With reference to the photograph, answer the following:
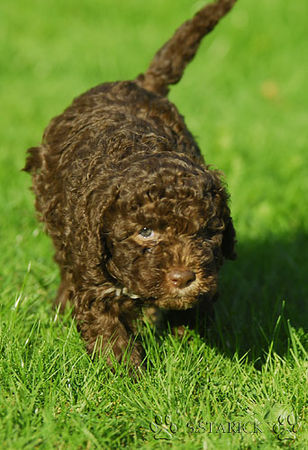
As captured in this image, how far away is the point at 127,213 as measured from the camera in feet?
10.9

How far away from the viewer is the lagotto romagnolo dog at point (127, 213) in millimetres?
3252

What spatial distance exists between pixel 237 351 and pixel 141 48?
895 cm

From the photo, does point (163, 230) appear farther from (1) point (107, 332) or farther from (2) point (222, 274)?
(2) point (222, 274)

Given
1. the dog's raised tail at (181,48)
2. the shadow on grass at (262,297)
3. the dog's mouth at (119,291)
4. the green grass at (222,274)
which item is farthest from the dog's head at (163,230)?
the dog's raised tail at (181,48)

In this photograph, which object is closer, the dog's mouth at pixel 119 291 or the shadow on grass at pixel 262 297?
the dog's mouth at pixel 119 291

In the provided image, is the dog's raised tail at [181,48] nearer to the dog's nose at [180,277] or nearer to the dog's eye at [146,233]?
the dog's eye at [146,233]

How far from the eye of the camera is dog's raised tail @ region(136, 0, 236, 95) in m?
5.07

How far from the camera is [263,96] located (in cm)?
1047

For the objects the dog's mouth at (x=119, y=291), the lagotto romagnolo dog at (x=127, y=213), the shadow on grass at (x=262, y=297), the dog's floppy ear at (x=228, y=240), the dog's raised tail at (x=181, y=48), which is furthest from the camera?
the dog's raised tail at (x=181, y=48)

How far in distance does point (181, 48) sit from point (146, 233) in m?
2.32

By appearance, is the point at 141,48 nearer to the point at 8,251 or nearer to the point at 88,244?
the point at 8,251

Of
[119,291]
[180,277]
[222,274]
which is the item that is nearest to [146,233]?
[180,277]

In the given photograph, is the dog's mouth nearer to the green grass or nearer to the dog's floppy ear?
the green grass

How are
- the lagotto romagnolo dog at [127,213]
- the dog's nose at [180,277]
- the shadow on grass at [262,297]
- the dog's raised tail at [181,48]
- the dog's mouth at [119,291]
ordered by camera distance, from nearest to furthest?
the dog's nose at [180,277] → the lagotto romagnolo dog at [127,213] → the dog's mouth at [119,291] → the shadow on grass at [262,297] → the dog's raised tail at [181,48]
